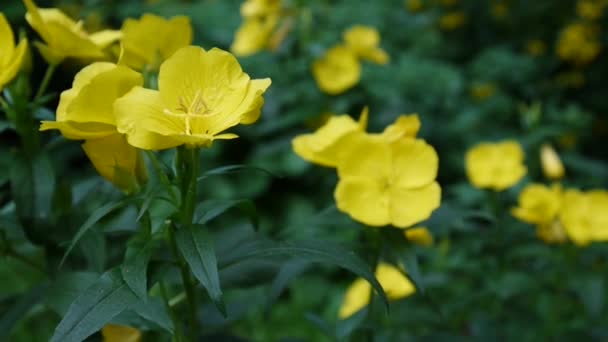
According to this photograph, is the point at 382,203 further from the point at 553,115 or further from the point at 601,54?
the point at 601,54

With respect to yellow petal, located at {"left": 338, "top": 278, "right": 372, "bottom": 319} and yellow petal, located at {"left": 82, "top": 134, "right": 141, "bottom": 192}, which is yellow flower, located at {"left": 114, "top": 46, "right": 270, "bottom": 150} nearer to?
yellow petal, located at {"left": 82, "top": 134, "right": 141, "bottom": 192}

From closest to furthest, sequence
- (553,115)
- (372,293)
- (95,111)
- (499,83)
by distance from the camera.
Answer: (95,111), (372,293), (553,115), (499,83)

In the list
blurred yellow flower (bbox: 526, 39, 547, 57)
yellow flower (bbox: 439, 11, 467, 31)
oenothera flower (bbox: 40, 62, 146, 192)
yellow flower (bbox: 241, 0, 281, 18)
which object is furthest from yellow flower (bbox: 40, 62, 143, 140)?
yellow flower (bbox: 439, 11, 467, 31)

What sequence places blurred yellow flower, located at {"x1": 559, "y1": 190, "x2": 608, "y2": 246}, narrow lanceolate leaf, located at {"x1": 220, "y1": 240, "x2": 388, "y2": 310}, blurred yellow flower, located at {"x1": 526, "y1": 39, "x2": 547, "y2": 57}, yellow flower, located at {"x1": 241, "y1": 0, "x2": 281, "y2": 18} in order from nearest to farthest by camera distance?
narrow lanceolate leaf, located at {"x1": 220, "y1": 240, "x2": 388, "y2": 310} → blurred yellow flower, located at {"x1": 559, "y1": 190, "x2": 608, "y2": 246} → yellow flower, located at {"x1": 241, "y1": 0, "x2": 281, "y2": 18} → blurred yellow flower, located at {"x1": 526, "y1": 39, "x2": 547, "y2": 57}

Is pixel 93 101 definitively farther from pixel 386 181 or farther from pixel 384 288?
pixel 384 288

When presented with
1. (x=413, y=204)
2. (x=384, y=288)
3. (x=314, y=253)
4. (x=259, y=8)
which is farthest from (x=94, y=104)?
(x=259, y=8)

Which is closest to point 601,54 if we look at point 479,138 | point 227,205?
point 479,138
